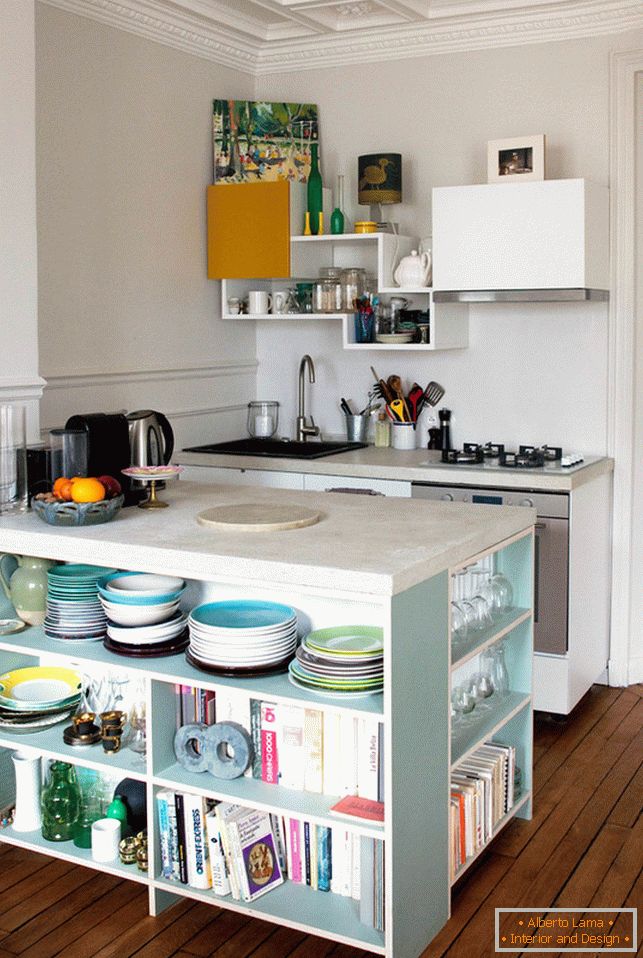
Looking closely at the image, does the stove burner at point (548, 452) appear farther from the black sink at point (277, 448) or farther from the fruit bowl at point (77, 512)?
the fruit bowl at point (77, 512)

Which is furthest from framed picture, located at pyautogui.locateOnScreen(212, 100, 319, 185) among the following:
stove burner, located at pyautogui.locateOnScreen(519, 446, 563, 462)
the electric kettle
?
the electric kettle

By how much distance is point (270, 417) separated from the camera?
5594 mm

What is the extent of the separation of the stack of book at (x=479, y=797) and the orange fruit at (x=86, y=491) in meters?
1.26

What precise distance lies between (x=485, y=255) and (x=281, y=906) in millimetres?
2756

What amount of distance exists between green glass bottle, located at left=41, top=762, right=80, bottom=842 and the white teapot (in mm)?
2606

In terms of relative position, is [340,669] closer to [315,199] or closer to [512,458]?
[512,458]

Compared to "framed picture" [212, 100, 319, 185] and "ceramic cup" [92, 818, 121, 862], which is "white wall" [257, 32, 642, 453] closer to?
"framed picture" [212, 100, 319, 185]

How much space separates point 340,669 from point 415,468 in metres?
2.04

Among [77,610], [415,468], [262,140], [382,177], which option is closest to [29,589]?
[77,610]

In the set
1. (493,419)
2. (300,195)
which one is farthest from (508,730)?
(300,195)

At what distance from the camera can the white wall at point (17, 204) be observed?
11.6ft

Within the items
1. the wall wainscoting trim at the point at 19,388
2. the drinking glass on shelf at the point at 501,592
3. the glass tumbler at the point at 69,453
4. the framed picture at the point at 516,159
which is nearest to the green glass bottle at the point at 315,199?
the framed picture at the point at 516,159

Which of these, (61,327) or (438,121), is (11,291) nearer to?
(61,327)

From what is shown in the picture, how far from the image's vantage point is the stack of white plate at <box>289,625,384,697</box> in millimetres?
2652
